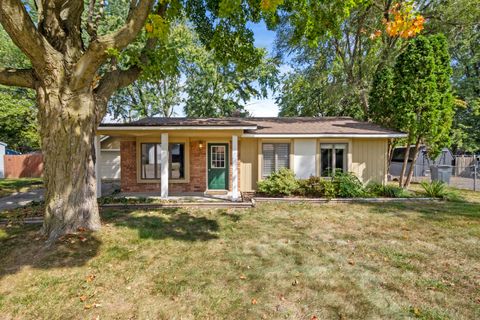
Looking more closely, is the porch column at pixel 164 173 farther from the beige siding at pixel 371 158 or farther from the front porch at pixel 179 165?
the beige siding at pixel 371 158

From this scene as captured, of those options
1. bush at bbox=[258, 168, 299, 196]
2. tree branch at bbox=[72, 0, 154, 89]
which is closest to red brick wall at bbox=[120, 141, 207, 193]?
bush at bbox=[258, 168, 299, 196]

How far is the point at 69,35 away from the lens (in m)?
5.50

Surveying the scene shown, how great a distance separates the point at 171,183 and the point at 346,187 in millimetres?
7461

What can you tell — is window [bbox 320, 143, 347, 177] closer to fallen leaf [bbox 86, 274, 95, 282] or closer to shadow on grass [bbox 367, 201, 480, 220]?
shadow on grass [bbox 367, 201, 480, 220]

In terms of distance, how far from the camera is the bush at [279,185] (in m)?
10.3

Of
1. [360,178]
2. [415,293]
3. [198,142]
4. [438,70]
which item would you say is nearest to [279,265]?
[415,293]

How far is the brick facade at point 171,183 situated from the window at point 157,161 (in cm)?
32

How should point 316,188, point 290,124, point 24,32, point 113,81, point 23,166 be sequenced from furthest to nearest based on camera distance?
point 23,166
point 290,124
point 316,188
point 113,81
point 24,32

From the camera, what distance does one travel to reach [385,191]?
10719 millimetres

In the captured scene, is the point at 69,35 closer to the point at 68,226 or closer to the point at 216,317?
the point at 68,226

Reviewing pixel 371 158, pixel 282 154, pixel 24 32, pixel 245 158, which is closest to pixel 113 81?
pixel 24 32

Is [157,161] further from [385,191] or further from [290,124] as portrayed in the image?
[385,191]

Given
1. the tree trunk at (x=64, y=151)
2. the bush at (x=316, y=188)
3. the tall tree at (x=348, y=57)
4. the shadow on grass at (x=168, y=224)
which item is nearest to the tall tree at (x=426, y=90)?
the tall tree at (x=348, y=57)

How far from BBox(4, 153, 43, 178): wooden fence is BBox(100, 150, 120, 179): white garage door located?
202 inches
